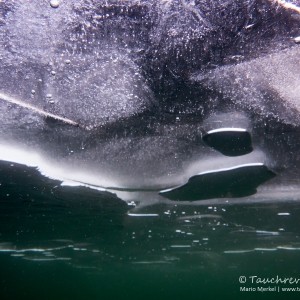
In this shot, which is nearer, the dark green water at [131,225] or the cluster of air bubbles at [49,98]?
the cluster of air bubbles at [49,98]

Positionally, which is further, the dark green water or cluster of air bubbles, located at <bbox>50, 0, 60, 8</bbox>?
the dark green water

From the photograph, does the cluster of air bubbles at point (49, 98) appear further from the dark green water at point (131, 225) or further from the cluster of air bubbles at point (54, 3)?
the dark green water at point (131, 225)

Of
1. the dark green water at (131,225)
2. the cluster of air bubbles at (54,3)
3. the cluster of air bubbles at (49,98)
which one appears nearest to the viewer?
the cluster of air bubbles at (54,3)

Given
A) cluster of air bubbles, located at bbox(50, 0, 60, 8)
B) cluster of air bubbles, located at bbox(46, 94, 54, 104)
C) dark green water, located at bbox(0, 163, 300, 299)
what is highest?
cluster of air bubbles, located at bbox(50, 0, 60, 8)

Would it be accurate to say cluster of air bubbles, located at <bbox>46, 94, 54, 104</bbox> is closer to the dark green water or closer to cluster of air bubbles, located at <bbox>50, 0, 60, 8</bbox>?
cluster of air bubbles, located at <bbox>50, 0, 60, 8</bbox>

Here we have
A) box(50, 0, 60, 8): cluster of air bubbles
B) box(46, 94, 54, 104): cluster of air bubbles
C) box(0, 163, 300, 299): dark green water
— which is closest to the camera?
box(50, 0, 60, 8): cluster of air bubbles

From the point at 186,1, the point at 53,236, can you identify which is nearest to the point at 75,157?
the point at 186,1

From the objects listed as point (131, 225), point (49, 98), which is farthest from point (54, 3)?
point (131, 225)

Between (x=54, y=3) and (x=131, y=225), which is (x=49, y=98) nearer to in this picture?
(x=54, y=3)

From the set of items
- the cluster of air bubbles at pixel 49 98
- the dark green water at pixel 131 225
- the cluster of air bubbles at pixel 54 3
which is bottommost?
the dark green water at pixel 131 225

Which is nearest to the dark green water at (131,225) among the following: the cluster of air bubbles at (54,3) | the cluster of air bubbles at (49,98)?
the cluster of air bubbles at (49,98)

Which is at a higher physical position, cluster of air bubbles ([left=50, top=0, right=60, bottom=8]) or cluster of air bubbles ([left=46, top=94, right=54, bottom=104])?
cluster of air bubbles ([left=50, top=0, right=60, bottom=8])

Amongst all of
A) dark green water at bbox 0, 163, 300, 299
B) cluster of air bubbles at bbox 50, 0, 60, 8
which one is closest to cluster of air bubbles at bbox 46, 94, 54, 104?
cluster of air bubbles at bbox 50, 0, 60, 8

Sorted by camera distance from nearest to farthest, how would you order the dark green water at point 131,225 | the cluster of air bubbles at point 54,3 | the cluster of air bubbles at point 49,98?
the cluster of air bubbles at point 54,3 → the cluster of air bubbles at point 49,98 → the dark green water at point 131,225
